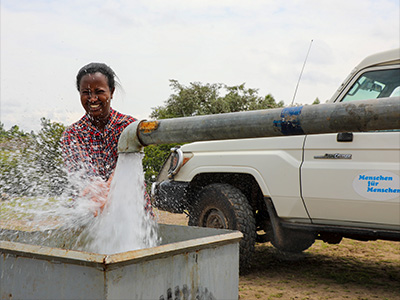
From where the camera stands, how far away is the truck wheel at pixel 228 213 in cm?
481

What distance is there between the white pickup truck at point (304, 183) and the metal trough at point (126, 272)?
2262 millimetres

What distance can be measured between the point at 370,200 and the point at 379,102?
268 centimetres

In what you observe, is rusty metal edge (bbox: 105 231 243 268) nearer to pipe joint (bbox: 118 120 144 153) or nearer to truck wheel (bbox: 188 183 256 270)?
pipe joint (bbox: 118 120 144 153)

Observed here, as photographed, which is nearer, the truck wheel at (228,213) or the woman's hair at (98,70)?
the woman's hair at (98,70)

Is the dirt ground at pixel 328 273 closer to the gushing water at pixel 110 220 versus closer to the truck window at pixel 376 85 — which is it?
the truck window at pixel 376 85

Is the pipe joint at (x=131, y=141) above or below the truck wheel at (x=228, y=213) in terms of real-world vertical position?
above

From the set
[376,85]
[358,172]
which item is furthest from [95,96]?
[376,85]

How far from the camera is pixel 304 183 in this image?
4.55m

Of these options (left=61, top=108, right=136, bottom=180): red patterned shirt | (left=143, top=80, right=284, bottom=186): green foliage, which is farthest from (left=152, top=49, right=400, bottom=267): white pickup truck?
(left=143, top=80, right=284, bottom=186): green foliage

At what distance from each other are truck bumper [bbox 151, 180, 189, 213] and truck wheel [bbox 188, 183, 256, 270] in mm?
213

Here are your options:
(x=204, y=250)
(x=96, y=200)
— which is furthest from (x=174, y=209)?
(x=204, y=250)

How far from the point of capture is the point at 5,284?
2.08m

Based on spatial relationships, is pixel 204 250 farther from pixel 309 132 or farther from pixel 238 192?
pixel 238 192

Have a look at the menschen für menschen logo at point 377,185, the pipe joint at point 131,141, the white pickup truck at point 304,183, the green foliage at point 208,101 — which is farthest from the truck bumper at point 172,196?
the green foliage at point 208,101
